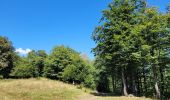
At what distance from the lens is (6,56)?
271 feet

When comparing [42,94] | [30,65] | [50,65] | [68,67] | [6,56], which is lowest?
[42,94]

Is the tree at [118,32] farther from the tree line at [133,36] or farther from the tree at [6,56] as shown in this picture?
the tree at [6,56]

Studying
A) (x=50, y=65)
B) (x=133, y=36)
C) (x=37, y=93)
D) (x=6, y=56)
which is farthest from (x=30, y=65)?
(x=133, y=36)

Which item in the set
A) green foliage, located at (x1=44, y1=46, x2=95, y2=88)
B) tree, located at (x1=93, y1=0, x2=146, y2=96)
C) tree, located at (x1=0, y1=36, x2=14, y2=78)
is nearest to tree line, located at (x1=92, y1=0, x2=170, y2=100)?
tree, located at (x1=93, y1=0, x2=146, y2=96)

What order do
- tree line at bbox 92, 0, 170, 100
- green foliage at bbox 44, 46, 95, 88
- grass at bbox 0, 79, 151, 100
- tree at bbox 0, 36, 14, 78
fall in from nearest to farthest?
grass at bbox 0, 79, 151, 100 < tree line at bbox 92, 0, 170, 100 < green foliage at bbox 44, 46, 95, 88 < tree at bbox 0, 36, 14, 78

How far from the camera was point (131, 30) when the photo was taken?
140 feet

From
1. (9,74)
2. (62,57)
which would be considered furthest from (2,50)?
(62,57)

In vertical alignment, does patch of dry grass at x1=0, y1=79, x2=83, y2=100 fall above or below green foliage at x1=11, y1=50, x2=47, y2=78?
below

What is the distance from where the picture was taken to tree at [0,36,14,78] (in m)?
81.6

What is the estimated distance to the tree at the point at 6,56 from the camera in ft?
268

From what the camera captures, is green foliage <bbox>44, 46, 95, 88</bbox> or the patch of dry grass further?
green foliage <bbox>44, 46, 95, 88</bbox>

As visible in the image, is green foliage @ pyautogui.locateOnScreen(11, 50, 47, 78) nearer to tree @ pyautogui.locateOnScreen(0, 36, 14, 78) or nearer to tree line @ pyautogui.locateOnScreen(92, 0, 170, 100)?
tree @ pyautogui.locateOnScreen(0, 36, 14, 78)

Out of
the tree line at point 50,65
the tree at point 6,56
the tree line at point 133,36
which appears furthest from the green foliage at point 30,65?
the tree line at point 133,36

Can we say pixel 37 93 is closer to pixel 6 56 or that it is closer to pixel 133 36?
pixel 133 36
